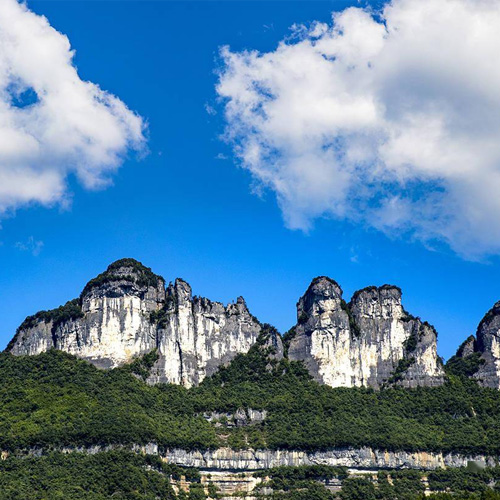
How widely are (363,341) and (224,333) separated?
19790mm

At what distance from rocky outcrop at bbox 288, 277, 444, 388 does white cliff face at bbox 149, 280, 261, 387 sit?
26.9 feet

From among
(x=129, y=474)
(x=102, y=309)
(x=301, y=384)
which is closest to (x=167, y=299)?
(x=102, y=309)

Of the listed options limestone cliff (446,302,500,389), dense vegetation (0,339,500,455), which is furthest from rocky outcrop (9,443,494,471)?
limestone cliff (446,302,500,389)

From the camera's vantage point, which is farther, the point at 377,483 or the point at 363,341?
the point at 363,341

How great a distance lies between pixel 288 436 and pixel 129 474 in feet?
89.0

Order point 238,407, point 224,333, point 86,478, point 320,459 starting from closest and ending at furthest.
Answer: point 86,478 → point 320,459 → point 238,407 → point 224,333

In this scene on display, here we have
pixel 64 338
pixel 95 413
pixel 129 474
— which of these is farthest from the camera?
pixel 64 338

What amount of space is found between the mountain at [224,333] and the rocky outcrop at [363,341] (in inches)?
5.6

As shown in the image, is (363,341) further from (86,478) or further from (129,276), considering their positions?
(86,478)

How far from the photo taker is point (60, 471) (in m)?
154

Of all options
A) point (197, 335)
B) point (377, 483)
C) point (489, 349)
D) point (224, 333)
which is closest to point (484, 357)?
point (489, 349)

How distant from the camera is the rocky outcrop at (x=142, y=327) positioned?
184625 millimetres

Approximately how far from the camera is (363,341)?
191 meters

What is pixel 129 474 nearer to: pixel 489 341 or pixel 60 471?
pixel 60 471
